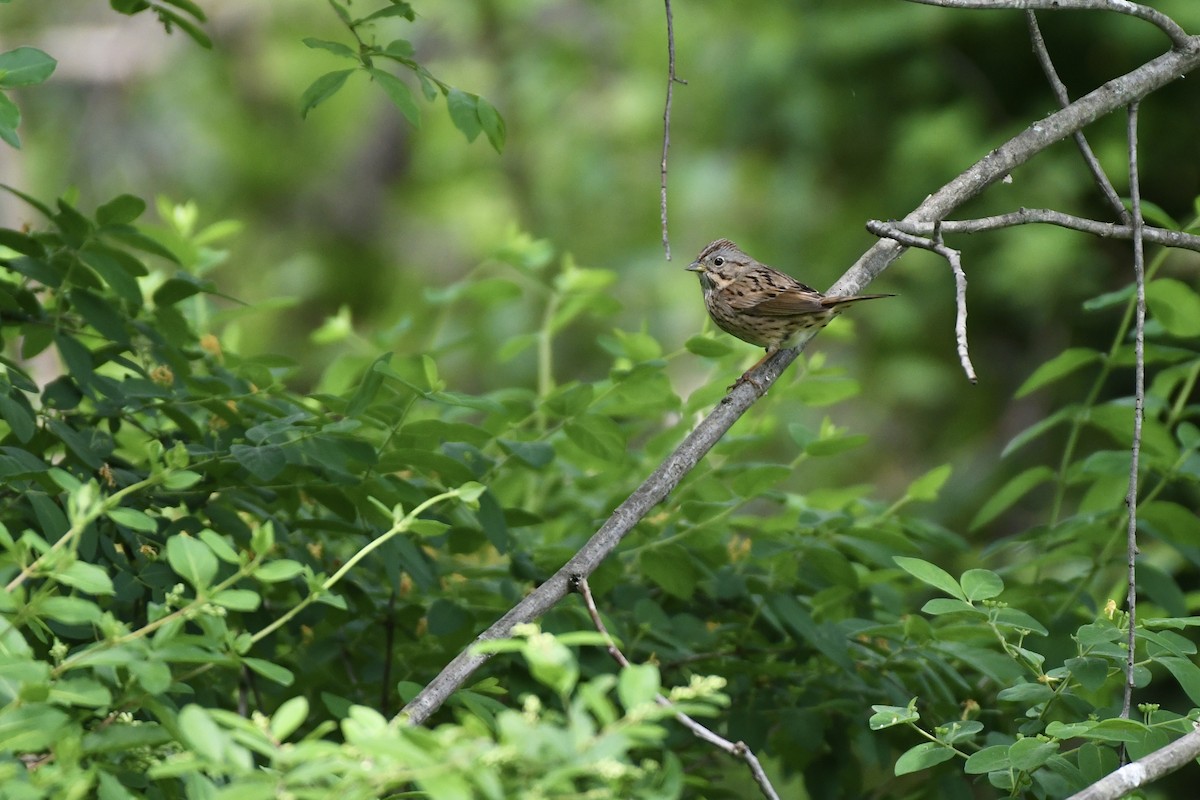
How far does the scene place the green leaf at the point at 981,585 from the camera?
211 centimetres

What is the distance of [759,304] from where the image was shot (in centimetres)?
397

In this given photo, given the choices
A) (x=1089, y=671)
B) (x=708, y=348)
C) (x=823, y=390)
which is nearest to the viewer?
(x=1089, y=671)

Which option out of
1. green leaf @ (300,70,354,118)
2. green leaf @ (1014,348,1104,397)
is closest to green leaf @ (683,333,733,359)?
Answer: green leaf @ (1014,348,1104,397)

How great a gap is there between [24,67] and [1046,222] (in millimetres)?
1902

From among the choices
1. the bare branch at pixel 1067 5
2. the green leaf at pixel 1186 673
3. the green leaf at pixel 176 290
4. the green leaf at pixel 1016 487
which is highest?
the bare branch at pixel 1067 5

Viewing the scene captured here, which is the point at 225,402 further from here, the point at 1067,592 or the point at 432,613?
the point at 1067,592

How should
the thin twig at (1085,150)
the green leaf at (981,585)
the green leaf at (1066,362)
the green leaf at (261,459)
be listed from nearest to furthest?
the green leaf at (981,585)
the green leaf at (261,459)
the thin twig at (1085,150)
the green leaf at (1066,362)

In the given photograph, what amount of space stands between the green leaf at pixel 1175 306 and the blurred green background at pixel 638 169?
121cm

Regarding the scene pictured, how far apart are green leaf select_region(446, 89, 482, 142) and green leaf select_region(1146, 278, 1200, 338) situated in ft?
5.84

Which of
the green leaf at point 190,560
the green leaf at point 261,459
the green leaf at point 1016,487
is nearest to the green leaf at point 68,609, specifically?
the green leaf at point 190,560

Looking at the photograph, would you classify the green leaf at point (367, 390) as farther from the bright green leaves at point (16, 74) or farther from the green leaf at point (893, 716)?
the green leaf at point (893, 716)

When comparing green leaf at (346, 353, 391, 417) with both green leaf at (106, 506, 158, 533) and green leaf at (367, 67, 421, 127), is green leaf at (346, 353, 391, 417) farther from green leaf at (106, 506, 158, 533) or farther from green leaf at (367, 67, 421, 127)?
green leaf at (106, 506, 158, 533)

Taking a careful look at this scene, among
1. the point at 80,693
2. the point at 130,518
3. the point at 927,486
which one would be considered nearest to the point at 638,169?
the point at 927,486

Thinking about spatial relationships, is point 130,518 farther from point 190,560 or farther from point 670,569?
point 670,569
